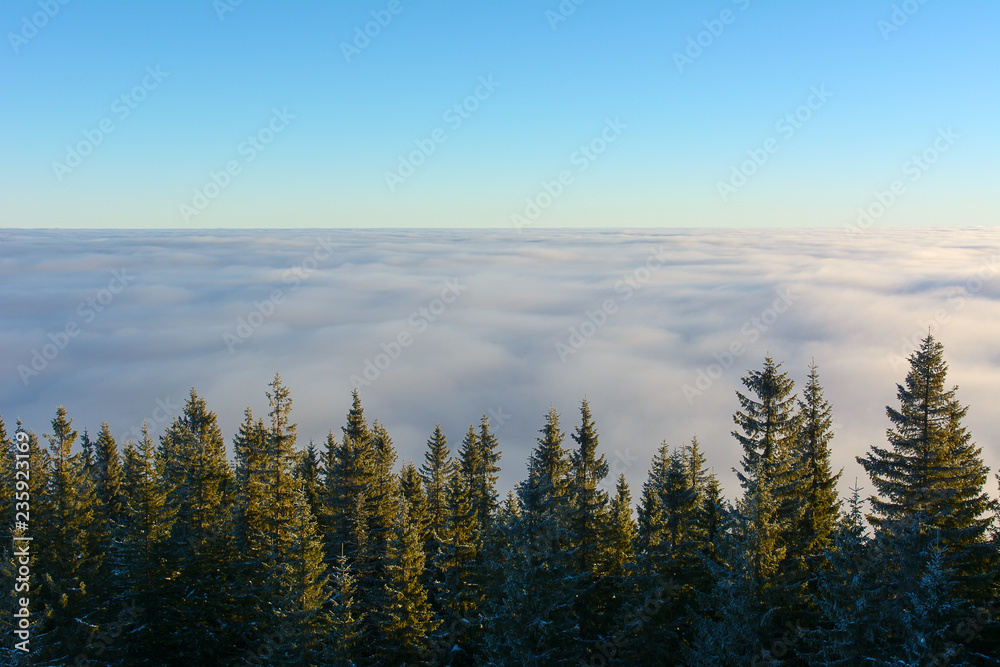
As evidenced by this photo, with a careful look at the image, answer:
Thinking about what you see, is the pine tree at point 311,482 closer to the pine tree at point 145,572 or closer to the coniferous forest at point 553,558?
the coniferous forest at point 553,558

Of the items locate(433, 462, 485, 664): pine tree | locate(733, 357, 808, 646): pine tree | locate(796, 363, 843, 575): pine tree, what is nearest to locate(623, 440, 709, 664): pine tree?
locate(733, 357, 808, 646): pine tree

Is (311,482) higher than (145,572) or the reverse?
higher

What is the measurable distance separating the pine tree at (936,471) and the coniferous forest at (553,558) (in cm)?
9

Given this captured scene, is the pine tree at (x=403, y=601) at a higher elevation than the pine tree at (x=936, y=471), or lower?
lower

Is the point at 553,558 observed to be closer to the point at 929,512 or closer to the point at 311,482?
the point at 929,512

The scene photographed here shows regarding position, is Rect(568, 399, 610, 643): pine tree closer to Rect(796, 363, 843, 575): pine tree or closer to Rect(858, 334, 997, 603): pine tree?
Rect(796, 363, 843, 575): pine tree

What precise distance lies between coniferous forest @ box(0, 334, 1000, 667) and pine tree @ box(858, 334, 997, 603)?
3.4 inches

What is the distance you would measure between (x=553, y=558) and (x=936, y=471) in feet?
46.8

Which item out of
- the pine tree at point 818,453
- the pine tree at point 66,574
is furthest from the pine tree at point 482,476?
the pine tree at point 66,574

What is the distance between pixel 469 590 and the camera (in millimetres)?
31594

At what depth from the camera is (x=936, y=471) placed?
20.9 m

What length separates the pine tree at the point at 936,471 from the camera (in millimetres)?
20323

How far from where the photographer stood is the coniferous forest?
19.9 meters

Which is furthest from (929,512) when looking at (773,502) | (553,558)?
(553,558)
